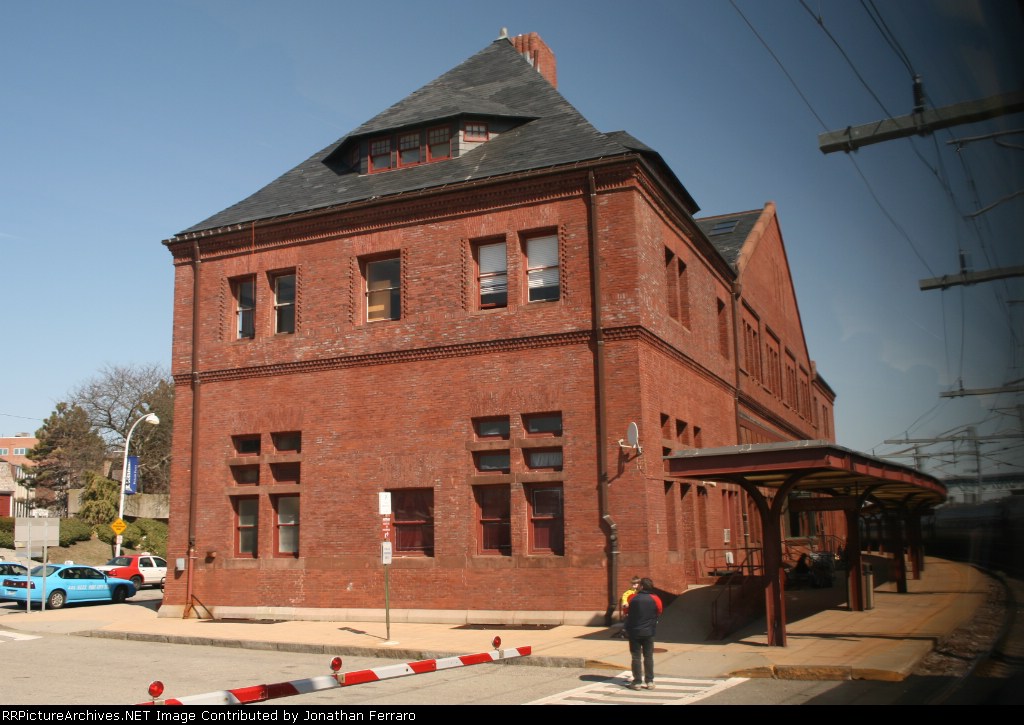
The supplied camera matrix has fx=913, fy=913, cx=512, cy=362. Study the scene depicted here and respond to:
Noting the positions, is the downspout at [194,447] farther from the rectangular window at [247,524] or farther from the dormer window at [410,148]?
the dormer window at [410,148]

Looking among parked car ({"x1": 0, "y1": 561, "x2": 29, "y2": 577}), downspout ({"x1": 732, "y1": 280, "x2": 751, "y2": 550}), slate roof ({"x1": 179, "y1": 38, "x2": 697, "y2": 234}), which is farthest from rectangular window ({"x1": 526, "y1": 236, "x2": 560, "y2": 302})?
parked car ({"x1": 0, "y1": 561, "x2": 29, "y2": 577})

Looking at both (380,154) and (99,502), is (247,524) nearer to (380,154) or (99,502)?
(380,154)

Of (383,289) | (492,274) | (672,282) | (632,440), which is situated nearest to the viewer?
(632,440)

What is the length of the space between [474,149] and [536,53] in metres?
7.66

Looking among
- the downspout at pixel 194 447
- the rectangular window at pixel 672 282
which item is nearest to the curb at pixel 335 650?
the downspout at pixel 194 447

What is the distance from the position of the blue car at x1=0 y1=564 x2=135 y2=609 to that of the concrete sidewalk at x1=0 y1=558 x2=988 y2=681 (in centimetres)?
498

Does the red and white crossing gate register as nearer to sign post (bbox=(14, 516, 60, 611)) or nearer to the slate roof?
the slate roof

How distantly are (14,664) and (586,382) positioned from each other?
41.4ft

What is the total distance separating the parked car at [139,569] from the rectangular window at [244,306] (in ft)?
61.7

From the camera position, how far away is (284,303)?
25.7 m

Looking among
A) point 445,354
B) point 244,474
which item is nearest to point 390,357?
point 445,354

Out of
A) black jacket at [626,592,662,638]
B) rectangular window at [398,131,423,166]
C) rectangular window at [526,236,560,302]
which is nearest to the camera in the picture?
black jacket at [626,592,662,638]

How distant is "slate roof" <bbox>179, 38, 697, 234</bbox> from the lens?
910 inches

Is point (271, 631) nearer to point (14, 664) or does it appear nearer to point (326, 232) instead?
point (14, 664)
